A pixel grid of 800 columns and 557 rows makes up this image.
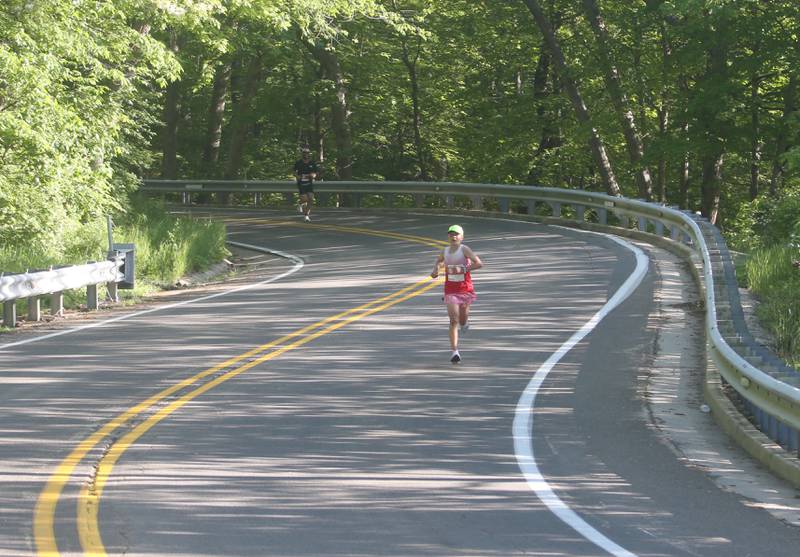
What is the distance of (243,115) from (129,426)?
38.1m

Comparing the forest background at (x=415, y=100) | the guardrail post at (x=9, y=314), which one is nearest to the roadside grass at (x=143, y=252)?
the forest background at (x=415, y=100)

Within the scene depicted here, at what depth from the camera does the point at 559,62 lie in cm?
3753

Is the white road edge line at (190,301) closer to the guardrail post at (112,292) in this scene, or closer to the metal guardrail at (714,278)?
the guardrail post at (112,292)

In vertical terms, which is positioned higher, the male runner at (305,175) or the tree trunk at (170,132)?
the tree trunk at (170,132)

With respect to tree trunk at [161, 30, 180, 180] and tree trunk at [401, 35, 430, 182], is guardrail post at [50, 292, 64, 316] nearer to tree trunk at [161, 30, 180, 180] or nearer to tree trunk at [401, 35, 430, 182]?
tree trunk at [401, 35, 430, 182]

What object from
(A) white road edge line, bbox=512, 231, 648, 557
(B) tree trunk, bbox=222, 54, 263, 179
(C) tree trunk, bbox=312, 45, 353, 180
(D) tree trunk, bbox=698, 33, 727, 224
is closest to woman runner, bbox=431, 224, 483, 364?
(A) white road edge line, bbox=512, 231, 648, 557

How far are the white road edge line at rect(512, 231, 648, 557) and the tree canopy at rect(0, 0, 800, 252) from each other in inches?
331

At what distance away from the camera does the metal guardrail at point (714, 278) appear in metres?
9.61

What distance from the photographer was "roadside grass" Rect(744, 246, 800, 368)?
13.1 metres

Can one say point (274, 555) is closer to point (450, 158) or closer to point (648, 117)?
point (648, 117)

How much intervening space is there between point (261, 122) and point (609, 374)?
41.0 m

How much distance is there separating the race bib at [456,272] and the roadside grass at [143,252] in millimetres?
7386

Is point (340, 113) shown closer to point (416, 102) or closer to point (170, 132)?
point (416, 102)

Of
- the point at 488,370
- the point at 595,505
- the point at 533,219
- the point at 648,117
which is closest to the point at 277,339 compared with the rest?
the point at 488,370
